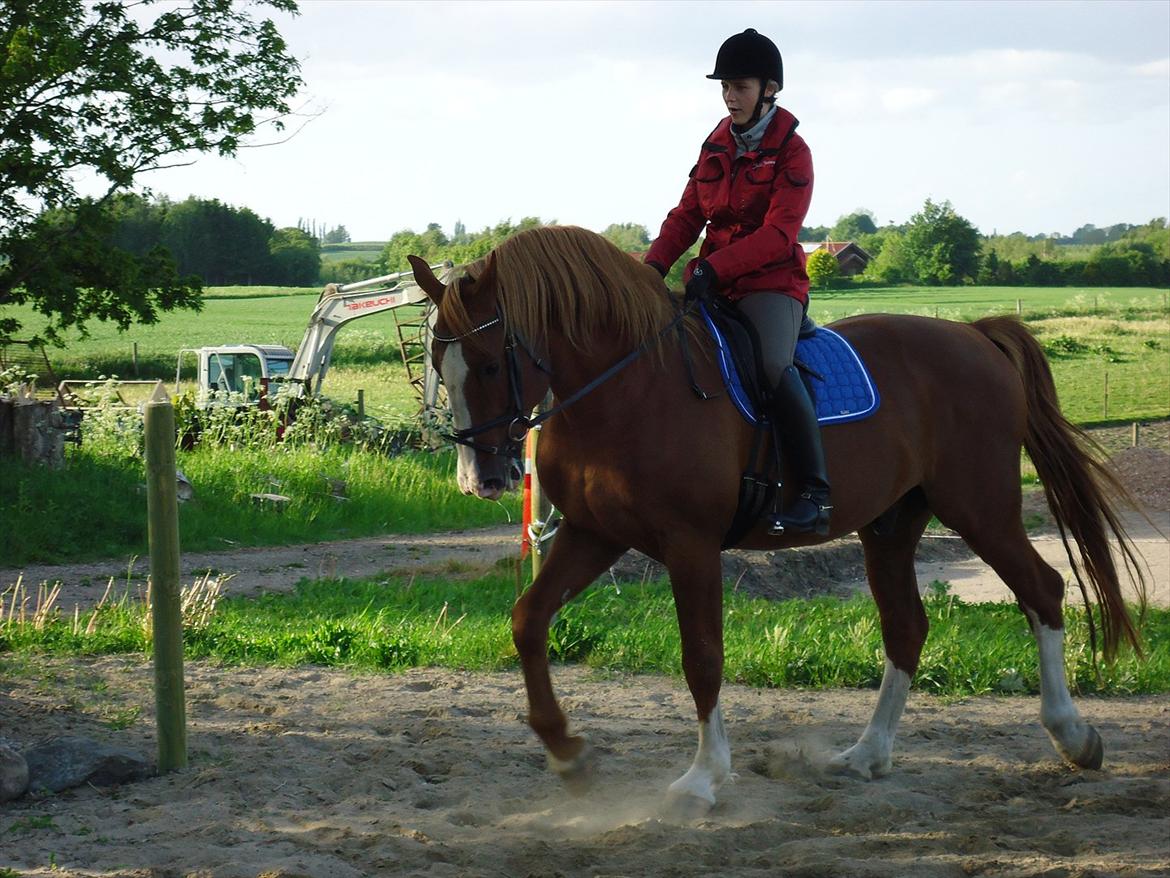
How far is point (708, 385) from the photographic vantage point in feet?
16.5

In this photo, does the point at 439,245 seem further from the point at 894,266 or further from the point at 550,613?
the point at 550,613

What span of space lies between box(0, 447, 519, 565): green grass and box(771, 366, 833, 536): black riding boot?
832cm

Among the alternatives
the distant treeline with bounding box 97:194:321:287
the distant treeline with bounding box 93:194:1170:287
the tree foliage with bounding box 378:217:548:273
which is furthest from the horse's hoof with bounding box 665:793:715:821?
the distant treeline with bounding box 97:194:321:287

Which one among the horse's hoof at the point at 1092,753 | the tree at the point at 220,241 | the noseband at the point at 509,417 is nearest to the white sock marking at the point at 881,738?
the horse's hoof at the point at 1092,753

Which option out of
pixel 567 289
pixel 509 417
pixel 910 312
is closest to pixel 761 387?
pixel 567 289

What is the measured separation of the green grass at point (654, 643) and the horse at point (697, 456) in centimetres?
114

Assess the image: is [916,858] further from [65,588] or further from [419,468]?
[419,468]

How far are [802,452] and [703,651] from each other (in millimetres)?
955

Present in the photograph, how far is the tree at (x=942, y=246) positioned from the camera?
62.2m

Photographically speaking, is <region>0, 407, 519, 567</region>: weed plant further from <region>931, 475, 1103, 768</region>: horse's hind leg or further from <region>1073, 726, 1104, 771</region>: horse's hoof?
<region>1073, 726, 1104, 771</region>: horse's hoof

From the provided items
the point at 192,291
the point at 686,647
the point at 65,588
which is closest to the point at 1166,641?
the point at 686,647

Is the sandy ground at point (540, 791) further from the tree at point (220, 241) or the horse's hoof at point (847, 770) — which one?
the tree at point (220, 241)

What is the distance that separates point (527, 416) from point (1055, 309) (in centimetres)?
4650

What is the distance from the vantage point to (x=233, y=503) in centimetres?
1542
